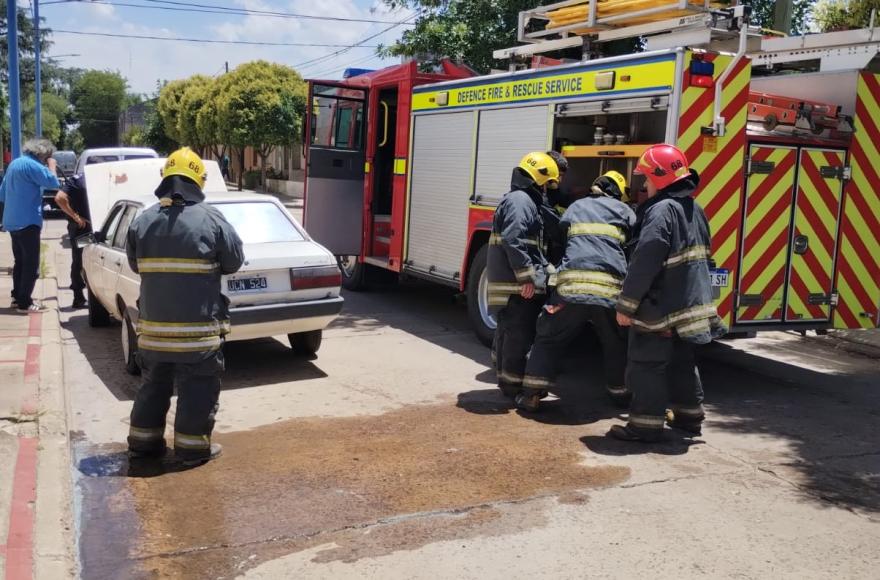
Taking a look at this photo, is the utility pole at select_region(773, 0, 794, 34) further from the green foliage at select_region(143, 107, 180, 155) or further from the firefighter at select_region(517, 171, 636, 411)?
the green foliage at select_region(143, 107, 180, 155)

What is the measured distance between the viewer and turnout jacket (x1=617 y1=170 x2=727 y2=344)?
5.32 m

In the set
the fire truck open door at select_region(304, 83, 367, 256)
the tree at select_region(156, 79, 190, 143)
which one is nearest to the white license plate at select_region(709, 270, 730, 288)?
the fire truck open door at select_region(304, 83, 367, 256)

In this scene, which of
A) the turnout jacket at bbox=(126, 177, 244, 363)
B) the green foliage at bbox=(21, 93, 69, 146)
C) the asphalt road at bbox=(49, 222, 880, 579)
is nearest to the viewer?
the asphalt road at bbox=(49, 222, 880, 579)

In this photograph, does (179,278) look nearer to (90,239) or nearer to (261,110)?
(90,239)

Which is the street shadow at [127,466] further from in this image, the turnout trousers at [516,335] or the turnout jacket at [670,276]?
the turnout jacket at [670,276]

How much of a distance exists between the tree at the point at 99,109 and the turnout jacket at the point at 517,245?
333 feet

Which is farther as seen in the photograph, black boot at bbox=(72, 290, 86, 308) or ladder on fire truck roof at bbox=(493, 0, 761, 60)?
black boot at bbox=(72, 290, 86, 308)

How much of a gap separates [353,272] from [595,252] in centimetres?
631

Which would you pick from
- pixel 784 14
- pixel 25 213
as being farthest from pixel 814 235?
pixel 25 213

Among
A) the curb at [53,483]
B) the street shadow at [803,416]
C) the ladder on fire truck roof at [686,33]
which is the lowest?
the curb at [53,483]

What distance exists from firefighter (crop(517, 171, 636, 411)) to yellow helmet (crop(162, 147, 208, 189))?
2.47 metres

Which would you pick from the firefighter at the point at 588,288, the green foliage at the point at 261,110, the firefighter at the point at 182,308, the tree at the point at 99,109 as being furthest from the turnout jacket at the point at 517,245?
the tree at the point at 99,109

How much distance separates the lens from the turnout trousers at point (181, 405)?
4.98 m

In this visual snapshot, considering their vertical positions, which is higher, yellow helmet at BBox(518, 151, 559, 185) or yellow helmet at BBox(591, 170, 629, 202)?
yellow helmet at BBox(518, 151, 559, 185)
